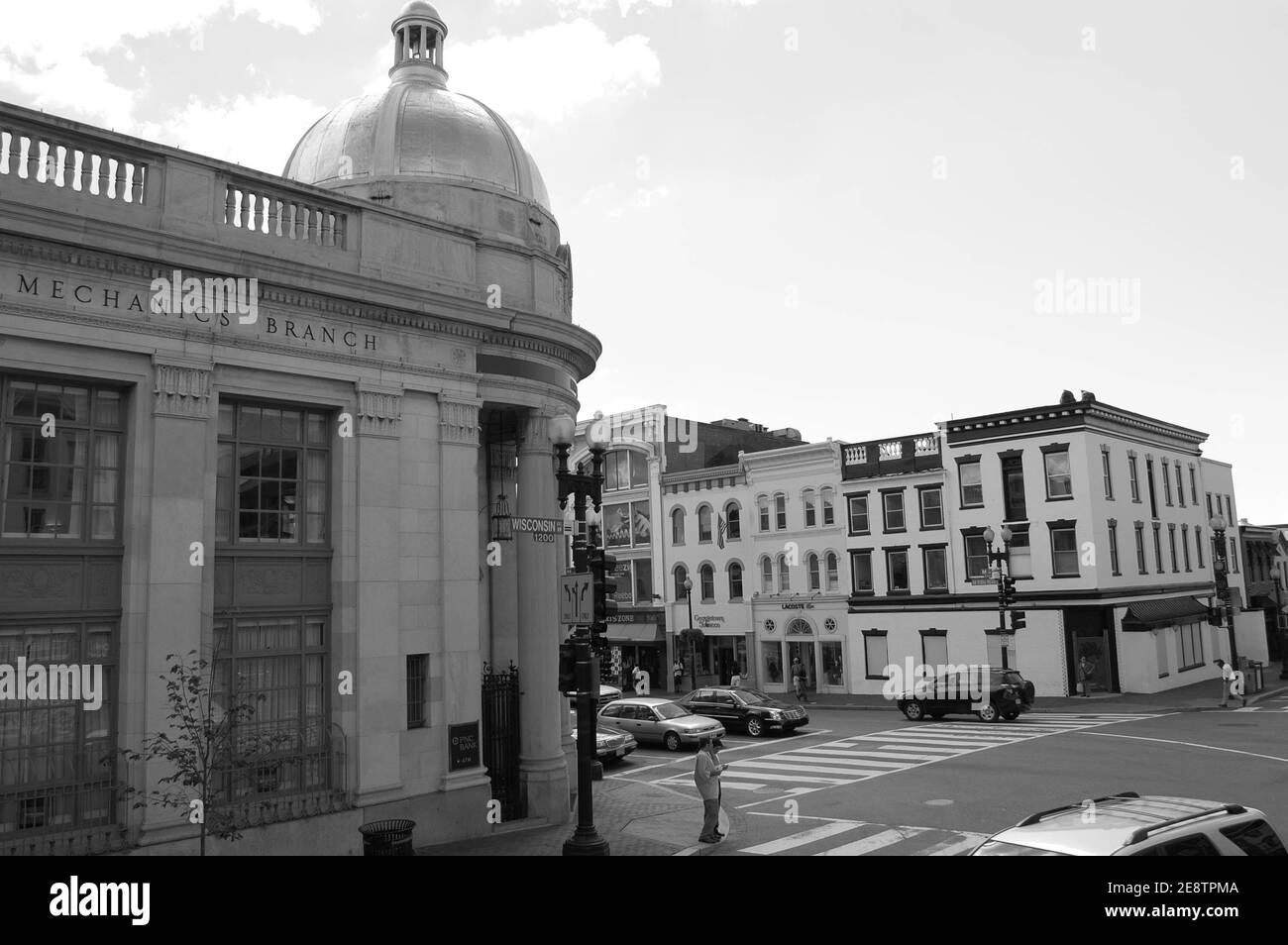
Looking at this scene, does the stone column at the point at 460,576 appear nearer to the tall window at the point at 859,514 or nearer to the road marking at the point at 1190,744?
the road marking at the point at 1190,744

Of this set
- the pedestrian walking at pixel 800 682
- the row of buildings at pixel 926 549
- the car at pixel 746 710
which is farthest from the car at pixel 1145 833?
the pedestrian walking at pixel 800 682

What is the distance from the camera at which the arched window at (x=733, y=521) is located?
159ft

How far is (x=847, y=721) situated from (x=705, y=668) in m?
15.9

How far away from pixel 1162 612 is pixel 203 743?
132 feet

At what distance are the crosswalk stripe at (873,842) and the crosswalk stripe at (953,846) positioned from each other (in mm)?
773

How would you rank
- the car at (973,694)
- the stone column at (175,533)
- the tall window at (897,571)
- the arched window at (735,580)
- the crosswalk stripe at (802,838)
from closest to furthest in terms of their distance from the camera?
1. the stone column at (175,533)
2. the crosswalk stripe at (802,838)
3. the car at (973,694)
4. the tall window at (897,571)
5. the arched window at (735,580)

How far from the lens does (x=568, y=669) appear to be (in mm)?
14109

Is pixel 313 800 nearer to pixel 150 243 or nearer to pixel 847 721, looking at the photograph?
pixel 150 243

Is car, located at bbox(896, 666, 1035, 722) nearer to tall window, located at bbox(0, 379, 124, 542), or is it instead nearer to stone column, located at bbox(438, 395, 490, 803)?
stone column, located at bbox(438, 395, 490, 803)

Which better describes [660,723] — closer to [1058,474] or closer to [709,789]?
[709,789]

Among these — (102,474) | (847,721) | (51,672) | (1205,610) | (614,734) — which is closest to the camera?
(51,672)

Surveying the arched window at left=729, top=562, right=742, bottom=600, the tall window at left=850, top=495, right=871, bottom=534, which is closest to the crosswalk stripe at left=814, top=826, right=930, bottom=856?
the tall window at left=850, top=495, right=871, bottom=534
